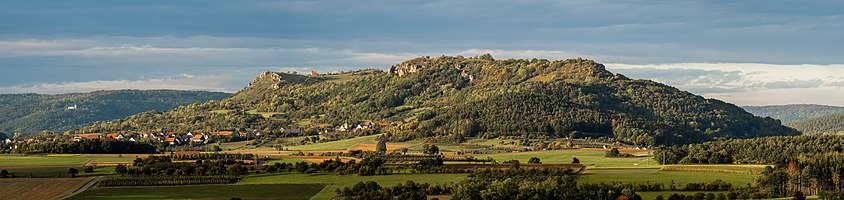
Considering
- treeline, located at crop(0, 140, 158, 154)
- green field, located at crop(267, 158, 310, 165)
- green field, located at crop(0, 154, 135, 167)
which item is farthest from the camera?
treeline, located at crop(0, 140, 158, 154)

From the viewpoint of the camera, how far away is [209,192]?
361 feet

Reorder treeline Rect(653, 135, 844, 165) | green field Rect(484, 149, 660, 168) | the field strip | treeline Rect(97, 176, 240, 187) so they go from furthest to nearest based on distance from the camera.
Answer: green field Rect(484, 149, 660, 168), treeline Rect(653, 135, 844, 165), treeline Rect(97, 176, 240, 187), the field strip

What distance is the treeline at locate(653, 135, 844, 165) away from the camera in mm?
148250

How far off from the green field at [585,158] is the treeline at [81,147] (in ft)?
192

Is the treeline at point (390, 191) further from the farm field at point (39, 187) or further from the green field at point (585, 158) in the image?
the green field at point (585, 158)

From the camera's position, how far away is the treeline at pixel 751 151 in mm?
148250

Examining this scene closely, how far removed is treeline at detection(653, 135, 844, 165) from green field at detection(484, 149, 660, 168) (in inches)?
154

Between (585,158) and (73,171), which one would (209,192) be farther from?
(585,158)

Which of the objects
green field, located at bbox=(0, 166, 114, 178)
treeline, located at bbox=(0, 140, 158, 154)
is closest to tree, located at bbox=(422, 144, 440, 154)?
treeline, located at bbox=(0, 140, 158, 154)

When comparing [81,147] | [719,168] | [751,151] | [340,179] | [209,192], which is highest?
[81,147]

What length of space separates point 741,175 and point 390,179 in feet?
128

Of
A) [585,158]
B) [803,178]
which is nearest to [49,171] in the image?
[585,158]

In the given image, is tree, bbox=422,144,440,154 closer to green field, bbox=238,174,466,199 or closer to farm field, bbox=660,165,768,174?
farm field, bbox=660,165,768,174

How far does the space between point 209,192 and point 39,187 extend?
18115 mm
